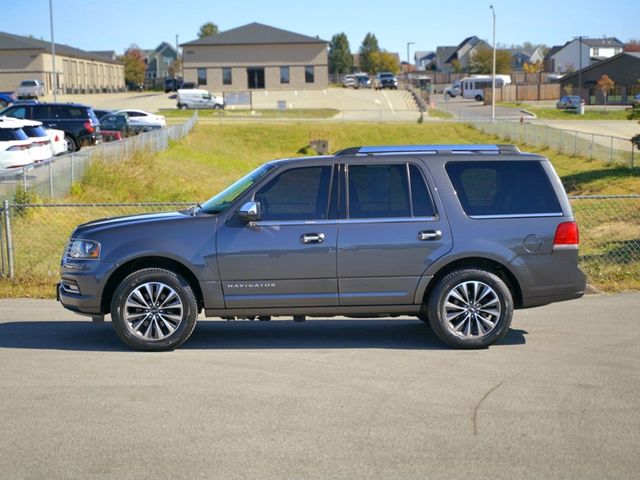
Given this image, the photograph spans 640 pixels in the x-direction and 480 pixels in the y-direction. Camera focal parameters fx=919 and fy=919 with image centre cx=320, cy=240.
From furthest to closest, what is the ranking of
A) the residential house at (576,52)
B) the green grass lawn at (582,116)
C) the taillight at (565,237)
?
the residential house at (576,52)
the green grass lawn at (582,116)
the taillight at (565,237)

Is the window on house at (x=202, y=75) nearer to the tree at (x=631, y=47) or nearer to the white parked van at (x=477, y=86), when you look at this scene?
the white parked van at (x=477, y=86)

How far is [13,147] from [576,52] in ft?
417

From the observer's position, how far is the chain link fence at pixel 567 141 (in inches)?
1389

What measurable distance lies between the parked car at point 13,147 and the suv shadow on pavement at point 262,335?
15.7 meters

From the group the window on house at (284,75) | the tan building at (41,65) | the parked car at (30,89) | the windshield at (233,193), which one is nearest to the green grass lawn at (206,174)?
the windshield at (233,193)

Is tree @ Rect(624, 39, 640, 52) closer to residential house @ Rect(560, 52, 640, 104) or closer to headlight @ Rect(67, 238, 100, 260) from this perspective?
residential house @ Rect(560, 52, 640, 104)

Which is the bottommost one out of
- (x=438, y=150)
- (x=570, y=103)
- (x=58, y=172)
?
(x=58, y=172)

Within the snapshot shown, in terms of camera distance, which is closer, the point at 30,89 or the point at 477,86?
the point at 30,89

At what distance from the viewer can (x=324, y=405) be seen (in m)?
6.74

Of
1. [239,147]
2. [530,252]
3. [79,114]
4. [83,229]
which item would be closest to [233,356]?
[83,229]

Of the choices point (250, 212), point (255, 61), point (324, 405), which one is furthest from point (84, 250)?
point (255, 61)

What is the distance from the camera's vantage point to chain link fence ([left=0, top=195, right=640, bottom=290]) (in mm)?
12516

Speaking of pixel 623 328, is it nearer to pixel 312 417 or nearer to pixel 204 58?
pixel 312 417

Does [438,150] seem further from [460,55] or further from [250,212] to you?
[460,55]
